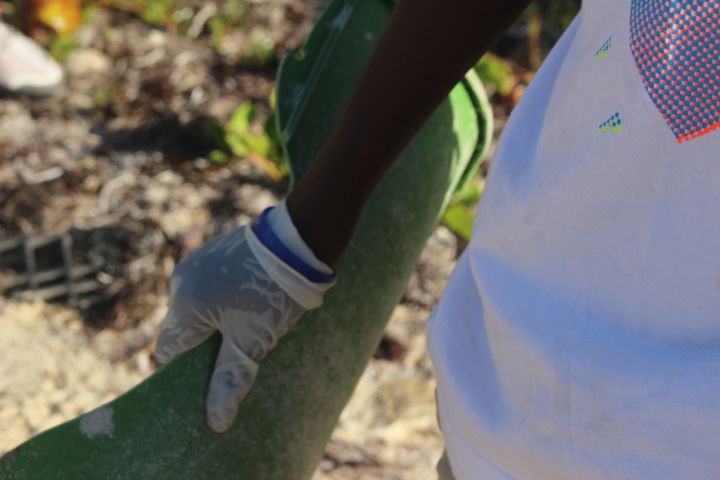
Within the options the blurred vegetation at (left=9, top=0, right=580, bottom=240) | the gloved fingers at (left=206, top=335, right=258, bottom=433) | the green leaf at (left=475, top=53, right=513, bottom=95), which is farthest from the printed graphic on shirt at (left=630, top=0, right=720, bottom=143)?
the green leaf at (left=475, top=53, right=513, bottom=95)

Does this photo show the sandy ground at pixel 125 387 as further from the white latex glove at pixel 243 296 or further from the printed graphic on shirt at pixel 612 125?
the printed graphic on shirt at pixel 612 125

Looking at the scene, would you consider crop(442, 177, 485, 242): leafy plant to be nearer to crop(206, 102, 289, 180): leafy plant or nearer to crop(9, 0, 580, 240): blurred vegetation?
crop(9, 0, 580, 240): blurred vegetation

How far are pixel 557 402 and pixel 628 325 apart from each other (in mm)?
85

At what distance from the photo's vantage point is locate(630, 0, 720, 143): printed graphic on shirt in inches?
27.9

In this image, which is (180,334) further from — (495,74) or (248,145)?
(495,74)

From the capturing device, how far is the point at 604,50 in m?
0.82

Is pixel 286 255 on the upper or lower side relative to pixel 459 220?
upper

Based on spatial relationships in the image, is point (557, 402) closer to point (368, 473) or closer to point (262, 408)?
point (262, 408)

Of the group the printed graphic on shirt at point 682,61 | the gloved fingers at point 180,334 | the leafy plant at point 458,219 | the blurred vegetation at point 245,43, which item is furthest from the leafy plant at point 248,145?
the printed graphic on shirt at point 682,61

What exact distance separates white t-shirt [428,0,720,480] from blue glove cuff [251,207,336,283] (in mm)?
275

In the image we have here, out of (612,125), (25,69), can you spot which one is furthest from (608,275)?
(25,69)

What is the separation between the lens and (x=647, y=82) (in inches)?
29.6

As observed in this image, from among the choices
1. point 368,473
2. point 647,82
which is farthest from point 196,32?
point 647,82

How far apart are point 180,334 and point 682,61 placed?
712 millimetres
